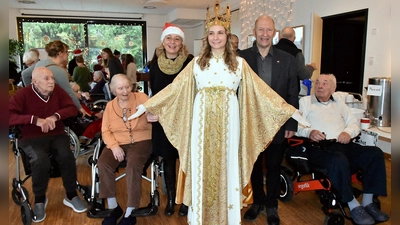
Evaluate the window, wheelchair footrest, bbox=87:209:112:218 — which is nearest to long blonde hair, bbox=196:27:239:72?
wheelchair footrest, bbox=87:209:112:218

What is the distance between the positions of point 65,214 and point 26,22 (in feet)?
31.7

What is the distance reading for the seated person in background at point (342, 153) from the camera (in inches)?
99.3

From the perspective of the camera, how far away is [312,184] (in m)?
2.69

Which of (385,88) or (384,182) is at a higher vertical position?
(385,88)

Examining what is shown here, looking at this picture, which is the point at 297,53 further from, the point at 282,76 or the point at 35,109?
the point at 35,109

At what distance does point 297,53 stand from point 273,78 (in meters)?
1.25

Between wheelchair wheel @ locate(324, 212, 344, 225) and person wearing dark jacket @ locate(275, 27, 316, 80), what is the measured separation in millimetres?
1343

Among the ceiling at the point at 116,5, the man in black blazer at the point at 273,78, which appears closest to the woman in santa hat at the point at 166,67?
the man in black blazer at the point at 273,78

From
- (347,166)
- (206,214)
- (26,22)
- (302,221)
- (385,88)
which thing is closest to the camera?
(206,214)

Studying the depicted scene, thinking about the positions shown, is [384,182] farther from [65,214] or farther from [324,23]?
[324,23]

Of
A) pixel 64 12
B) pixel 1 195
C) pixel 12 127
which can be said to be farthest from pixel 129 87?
pixel 64 12

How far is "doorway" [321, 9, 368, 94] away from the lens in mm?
5801

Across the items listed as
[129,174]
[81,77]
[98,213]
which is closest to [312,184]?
[129,174]

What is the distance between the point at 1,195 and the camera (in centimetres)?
48
